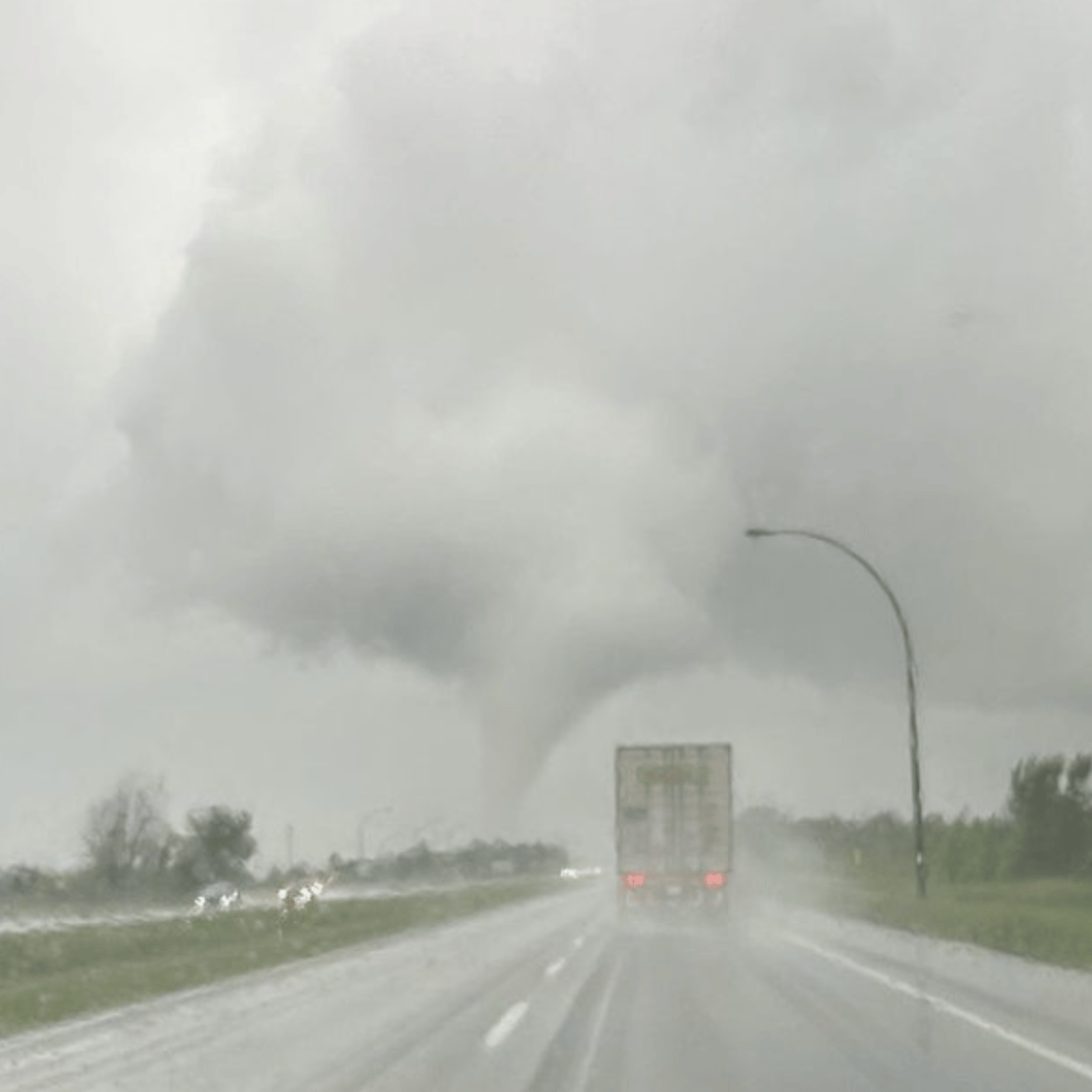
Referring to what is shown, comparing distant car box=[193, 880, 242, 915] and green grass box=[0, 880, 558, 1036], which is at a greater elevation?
distant car box=[193, 880, 242, 915]

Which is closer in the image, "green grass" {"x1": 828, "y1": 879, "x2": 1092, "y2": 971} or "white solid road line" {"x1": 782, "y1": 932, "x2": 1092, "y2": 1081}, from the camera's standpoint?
"white solid road line" {"x1": 782, "y1": 932, "x2": 1092, "y2": 1081}

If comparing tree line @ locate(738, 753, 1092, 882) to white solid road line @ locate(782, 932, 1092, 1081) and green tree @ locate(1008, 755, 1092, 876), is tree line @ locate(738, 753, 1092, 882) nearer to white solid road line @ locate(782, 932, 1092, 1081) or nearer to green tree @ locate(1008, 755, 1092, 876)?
green tree @ locate(1008, 755, 1092, 876)

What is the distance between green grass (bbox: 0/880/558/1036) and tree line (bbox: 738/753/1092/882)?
29784 millimetres

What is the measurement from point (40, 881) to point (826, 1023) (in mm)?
104683

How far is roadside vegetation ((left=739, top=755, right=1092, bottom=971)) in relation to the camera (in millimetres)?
32844

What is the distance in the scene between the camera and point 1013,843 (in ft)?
258

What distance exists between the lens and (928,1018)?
16.6m

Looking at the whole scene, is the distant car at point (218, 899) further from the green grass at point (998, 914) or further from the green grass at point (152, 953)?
the green grass at point (998, 914)

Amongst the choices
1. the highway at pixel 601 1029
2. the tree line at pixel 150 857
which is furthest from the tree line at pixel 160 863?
the highway at pixel 601 1029

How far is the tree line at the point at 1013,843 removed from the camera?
250ft

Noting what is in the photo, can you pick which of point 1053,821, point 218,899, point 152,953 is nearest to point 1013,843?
point 1053,821

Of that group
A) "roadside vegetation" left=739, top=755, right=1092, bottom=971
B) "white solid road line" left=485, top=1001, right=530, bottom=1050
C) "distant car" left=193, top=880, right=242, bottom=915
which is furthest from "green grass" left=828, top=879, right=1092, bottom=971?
"distant car" left=193, top=880, right=242, bottom=915

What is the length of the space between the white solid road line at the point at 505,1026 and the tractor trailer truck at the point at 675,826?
62.4 feet

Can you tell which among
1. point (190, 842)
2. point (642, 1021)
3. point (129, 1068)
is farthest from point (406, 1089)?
point (190, 842)
